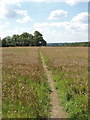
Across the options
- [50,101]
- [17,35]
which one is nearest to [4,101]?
[50,101]

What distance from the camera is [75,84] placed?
11.1m

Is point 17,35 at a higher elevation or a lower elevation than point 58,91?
higher

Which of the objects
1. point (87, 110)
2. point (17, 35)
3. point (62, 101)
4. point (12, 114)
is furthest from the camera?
point (17, 35)

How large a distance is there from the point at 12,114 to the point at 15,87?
10.9 ft

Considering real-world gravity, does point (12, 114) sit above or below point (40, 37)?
below

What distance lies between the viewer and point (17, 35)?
163000mm

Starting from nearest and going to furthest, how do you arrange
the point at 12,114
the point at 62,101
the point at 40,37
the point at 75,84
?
the point at 12,114
the point at 62,101
the point at 75,84
the point at 40,37

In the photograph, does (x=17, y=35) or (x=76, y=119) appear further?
(x=17, y=35)

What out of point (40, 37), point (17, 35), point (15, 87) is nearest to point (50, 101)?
point (15, 87)

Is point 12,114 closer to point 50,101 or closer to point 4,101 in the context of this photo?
point 4,101

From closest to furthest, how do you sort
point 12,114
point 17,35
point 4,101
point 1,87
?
point 12,114, point 4,101, point 1,87, point 17,35

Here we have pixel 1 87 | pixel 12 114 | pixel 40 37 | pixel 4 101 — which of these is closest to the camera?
pixel 12 114

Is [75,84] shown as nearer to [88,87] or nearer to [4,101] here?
[88,87]

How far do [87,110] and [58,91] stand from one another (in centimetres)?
337
